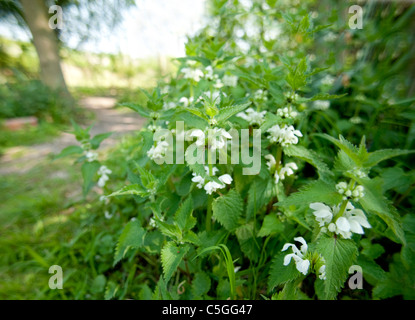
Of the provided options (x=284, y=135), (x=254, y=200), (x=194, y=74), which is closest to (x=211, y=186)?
(x=254, y=200)

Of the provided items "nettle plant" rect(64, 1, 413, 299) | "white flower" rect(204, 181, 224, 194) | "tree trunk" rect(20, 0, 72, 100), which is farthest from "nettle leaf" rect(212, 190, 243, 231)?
"tree trunk" rect(20, 0, 72, 100)

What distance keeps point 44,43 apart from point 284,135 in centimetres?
623

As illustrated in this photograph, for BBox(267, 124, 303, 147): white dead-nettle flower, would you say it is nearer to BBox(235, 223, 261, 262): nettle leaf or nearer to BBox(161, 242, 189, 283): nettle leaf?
BBox(235, 223, 261, 262): nettle leaf

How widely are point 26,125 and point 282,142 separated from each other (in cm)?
504

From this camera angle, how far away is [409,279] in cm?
87

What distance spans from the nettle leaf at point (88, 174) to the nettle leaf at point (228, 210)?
69cm

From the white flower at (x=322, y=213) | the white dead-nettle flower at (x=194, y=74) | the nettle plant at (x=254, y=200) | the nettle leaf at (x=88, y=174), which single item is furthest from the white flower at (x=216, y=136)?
the nettle leaf at (x=88, y=174)

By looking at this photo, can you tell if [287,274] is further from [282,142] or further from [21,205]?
[21,205]

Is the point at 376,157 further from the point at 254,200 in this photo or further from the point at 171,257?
the point at 171,257

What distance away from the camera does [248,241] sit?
97 centimetres

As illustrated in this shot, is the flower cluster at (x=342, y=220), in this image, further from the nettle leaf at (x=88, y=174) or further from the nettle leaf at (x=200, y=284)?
the nettle leaf at (x=88, y=174)

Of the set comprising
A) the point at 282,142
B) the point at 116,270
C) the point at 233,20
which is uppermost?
the point at 233,20

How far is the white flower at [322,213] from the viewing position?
671mm
